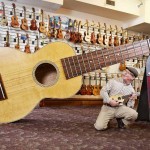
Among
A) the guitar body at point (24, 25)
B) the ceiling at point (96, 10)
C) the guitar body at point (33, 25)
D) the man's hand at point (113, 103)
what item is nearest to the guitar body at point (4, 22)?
the guitar body at point (24, 25)

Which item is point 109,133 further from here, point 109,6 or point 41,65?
point 109,6

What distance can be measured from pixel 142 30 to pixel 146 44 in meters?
5.48

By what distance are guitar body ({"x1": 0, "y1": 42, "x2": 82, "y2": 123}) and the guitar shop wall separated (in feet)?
9.63

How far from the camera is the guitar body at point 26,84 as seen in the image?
2590 mm

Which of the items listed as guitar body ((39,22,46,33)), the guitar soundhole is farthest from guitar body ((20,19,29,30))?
the guitar soundhole

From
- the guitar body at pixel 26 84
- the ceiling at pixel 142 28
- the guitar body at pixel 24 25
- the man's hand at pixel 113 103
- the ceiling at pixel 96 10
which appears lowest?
the man's hand at pixel 113 103

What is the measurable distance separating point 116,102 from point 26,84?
109 centimetres

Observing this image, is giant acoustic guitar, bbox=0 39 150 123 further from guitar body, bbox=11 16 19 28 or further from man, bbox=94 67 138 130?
guitar body, bbox=11 16 19 28

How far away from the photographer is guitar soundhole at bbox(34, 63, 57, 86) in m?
2.82

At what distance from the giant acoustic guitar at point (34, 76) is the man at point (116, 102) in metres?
0.45

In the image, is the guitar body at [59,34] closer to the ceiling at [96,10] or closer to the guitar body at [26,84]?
the ceiling at [96,10]

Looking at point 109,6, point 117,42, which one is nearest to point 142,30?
point 117,42

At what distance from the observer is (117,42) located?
6.98 m

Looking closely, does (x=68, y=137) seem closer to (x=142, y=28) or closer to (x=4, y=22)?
(x=4, y=22)
